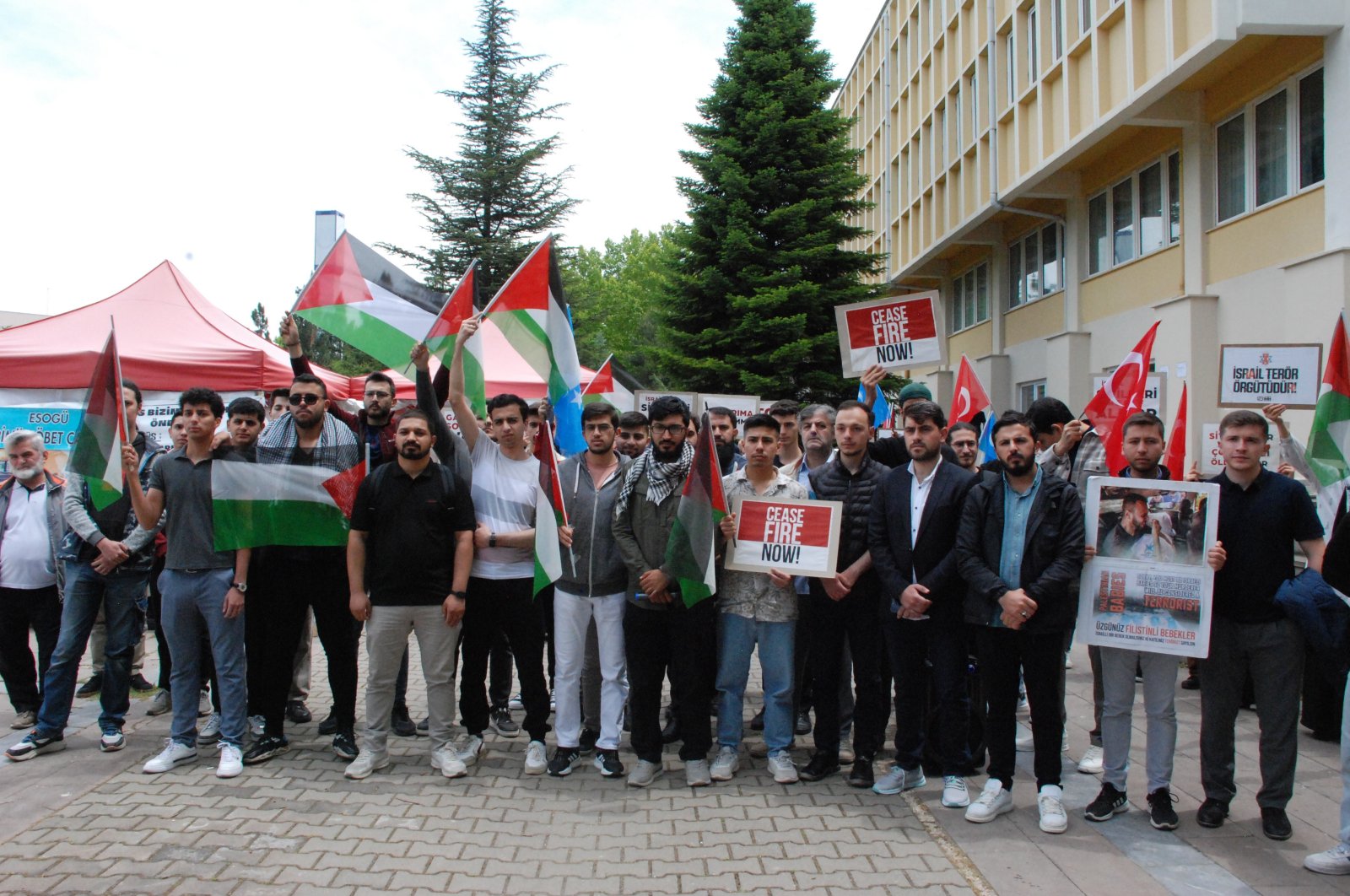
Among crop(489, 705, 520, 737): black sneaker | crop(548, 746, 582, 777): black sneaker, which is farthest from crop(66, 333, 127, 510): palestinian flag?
crop(548, 746, 582, 777): black sneaker

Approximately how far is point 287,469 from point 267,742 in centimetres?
171

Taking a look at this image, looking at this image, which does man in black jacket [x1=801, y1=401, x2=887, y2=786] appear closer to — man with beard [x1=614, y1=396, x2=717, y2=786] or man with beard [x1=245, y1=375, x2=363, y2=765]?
man with beard [x1=614, y1=396, x2=717, y2=786]

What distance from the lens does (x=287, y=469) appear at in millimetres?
6270

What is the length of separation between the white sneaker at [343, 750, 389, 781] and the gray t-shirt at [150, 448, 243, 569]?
144 cm

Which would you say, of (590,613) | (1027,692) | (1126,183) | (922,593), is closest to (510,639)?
(590,613)

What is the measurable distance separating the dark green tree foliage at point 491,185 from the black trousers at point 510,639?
87.3 ft

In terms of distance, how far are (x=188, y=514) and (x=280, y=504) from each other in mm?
543

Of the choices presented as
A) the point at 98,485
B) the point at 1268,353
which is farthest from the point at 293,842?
the point at 1268,353

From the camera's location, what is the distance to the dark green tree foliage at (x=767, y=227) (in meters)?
22.7

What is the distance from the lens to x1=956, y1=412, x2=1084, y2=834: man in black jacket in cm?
511

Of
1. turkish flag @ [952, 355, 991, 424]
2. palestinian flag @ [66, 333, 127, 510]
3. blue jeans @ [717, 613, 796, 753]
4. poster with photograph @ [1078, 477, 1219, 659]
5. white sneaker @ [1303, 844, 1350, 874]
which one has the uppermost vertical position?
turkish flag @ [952, 355, 991, 424]

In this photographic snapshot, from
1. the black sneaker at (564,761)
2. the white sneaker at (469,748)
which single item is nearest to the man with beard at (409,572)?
the white sneaker at (469,748)

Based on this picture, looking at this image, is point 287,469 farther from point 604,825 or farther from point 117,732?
point 604,825

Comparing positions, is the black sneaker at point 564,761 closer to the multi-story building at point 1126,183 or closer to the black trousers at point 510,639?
the black trousers at point 510,639
